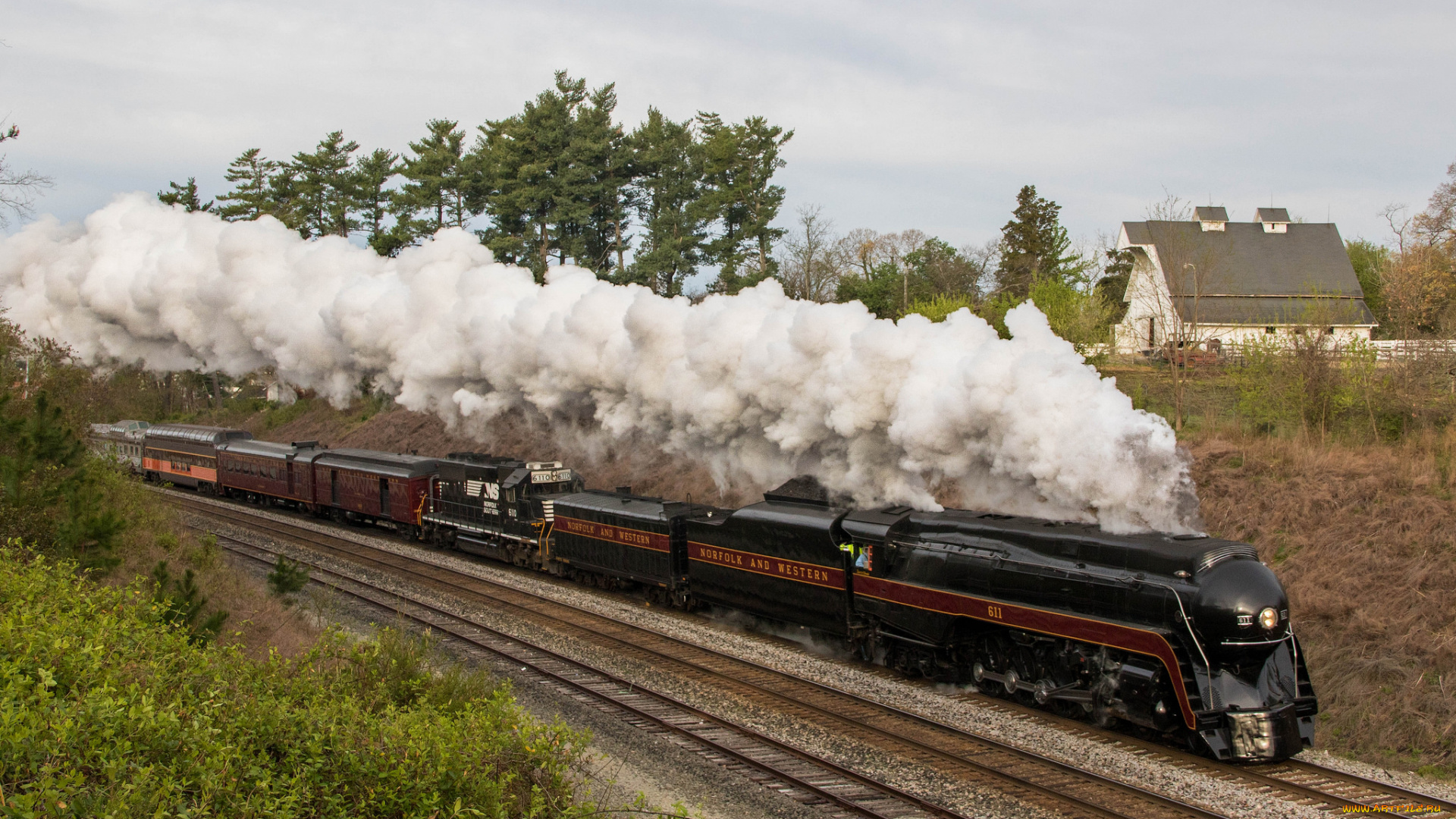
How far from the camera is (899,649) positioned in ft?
50.5

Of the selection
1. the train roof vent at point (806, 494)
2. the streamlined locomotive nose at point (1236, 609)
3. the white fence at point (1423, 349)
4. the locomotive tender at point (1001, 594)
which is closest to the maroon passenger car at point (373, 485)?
the locomotive tender at point (1001, 594)

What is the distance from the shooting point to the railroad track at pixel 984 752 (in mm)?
10344

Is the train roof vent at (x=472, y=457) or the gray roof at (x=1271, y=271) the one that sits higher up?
the gray roof at (x=1271, y=271)

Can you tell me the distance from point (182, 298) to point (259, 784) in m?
36.3

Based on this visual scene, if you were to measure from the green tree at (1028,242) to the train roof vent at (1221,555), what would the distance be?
3688cm

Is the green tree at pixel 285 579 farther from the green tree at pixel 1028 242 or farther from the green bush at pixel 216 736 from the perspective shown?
the green tree at pixel 1028 242

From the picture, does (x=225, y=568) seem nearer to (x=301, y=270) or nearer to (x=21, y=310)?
(x=301, y=270)

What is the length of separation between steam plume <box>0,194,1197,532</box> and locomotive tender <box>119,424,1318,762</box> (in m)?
1.07

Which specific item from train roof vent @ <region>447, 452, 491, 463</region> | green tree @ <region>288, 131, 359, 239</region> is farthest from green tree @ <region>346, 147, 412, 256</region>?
train roof vent @ <region>447, 452, 491, 463</region>

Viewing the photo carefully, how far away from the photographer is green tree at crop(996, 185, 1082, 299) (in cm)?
4759

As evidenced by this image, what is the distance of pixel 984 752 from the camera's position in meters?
11.8

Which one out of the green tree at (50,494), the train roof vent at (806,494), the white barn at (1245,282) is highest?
the white barn at (1245,282)

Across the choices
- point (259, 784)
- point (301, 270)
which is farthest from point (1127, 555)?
point (301, 270)

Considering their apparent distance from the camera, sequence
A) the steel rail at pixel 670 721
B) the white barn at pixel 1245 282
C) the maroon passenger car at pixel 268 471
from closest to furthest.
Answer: the steel rail at pixel 670 721, the white barn at pixel 1245 282, the maroon passenger car at pixel 268 471
